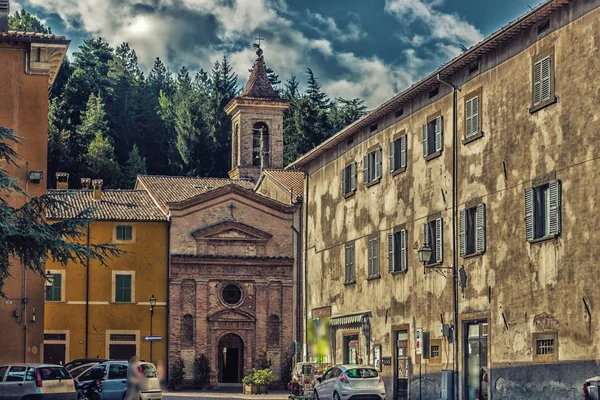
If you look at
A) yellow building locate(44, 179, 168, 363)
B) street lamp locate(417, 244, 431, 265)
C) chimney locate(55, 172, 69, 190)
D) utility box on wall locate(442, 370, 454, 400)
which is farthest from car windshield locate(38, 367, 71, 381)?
chimney locate(55, 172, 69, 190)

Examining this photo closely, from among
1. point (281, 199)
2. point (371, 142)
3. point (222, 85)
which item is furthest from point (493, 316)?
point (222, 85)

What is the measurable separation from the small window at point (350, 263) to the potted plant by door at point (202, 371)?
579 inches

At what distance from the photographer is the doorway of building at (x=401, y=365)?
38.0 metres

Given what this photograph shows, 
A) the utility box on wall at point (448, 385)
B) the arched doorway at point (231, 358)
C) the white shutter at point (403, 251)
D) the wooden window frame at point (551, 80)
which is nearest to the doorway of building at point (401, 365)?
the white shutter at point (403, 251)

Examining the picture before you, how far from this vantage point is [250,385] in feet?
171

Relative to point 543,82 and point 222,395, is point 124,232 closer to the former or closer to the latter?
point 222,395

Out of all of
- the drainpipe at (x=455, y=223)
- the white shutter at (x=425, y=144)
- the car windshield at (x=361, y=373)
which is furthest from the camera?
the white shutter at (x=425, y=144)

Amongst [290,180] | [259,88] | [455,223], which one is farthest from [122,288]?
[455,223]

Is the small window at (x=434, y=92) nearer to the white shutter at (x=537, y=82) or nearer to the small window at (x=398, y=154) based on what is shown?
the small window at (x=398, y=154)

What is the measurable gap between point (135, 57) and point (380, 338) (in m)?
90.9

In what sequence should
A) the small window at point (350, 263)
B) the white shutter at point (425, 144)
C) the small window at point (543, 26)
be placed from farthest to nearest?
the small window at point (350, 263), the white shutter at point (425, 144), the small window at point (543, 26)

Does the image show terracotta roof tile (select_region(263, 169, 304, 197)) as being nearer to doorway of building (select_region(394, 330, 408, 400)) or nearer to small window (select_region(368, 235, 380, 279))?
small window (select_region(368, 235, 380, 279))

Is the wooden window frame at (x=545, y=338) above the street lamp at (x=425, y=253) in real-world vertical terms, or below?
below

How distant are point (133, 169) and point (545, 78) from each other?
61.4 m
